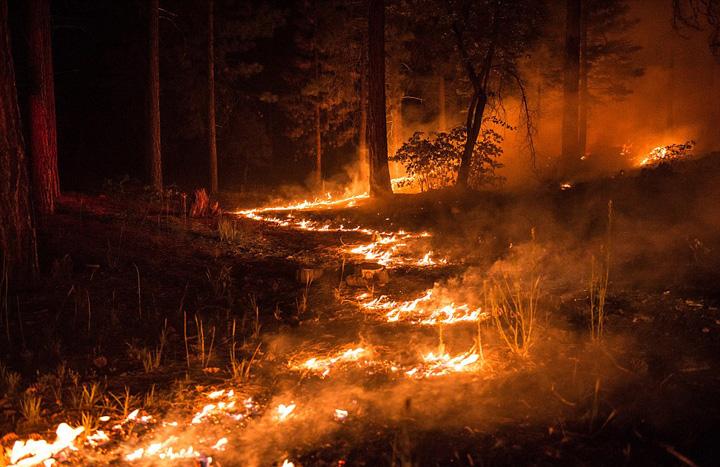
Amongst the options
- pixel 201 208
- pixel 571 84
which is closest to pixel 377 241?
pixel 201 208

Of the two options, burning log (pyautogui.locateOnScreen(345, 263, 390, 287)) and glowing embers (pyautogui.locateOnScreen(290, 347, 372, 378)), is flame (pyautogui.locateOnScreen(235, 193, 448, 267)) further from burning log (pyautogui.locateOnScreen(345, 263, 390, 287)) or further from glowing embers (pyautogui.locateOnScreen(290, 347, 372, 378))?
glowing embers (pyautogui.locateOnScreen(290, 347, 372, 378))

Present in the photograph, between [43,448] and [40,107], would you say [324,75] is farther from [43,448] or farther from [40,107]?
[43,448]

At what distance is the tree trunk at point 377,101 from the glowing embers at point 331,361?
10257 millimetres

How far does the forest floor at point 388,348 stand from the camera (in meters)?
3.28

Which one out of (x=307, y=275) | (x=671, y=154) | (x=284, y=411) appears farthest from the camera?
(x=671, y=154)

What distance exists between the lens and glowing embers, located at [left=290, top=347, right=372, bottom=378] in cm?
452

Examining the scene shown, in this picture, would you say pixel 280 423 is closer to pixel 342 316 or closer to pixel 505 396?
pixel 505 396

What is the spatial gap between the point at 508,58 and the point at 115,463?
44.1ft

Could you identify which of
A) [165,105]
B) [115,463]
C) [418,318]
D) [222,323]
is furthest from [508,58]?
[165,105]

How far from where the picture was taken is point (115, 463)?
3178 mm

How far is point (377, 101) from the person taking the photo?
14.9m

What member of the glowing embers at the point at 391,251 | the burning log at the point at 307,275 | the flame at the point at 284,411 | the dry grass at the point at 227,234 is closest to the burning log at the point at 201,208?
the dry grass at the point at 227,234

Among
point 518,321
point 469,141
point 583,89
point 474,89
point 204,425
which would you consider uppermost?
point 583,89

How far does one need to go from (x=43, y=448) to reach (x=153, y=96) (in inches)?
618
